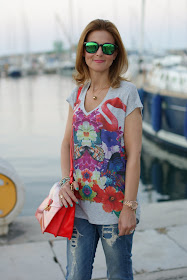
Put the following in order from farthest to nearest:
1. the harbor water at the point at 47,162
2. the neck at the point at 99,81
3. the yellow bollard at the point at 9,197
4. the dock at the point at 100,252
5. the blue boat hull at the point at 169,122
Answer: the blue boat hull at the point at 169,122
the harbor water at the point at 47,162
the yellow bollard at the point at 9,197
the dock at the point at 100,252
the neck at the point at 99,81

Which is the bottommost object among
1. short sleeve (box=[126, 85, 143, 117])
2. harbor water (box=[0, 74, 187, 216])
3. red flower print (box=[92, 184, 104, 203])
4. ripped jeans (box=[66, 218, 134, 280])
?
harbor water (box=[0, 74, 187, 216])

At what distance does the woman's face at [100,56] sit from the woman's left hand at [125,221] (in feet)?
2.52

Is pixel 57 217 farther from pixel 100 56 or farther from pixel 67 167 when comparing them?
pixel 100 56

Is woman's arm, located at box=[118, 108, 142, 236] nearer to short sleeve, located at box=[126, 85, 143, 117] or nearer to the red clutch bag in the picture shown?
short sleeve, located at box=[126, 85, 143, 117]

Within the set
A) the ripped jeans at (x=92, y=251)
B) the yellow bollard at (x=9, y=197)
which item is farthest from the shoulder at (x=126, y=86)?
the yellow bollard at (x=9, y=197)

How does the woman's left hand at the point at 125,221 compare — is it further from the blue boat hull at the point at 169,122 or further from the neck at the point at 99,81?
the blue boat hull at the point at 169,122

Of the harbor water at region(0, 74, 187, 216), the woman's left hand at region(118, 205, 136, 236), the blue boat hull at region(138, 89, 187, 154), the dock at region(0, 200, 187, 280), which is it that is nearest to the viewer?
the woman's left hand at region(118, 205, 136, 236)

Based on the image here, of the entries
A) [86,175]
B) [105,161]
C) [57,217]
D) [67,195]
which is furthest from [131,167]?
[57,217]

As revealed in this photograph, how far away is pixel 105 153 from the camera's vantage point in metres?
2.15

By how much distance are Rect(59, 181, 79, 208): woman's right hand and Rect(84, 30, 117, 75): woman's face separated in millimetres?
649

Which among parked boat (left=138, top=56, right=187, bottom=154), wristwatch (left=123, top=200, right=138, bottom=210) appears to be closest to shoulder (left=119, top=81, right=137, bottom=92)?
wristwatch (left=123, top=200, right=138, bottom=210)

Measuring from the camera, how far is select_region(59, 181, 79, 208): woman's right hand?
85.8 inches

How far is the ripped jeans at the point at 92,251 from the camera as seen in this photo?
7.16ft

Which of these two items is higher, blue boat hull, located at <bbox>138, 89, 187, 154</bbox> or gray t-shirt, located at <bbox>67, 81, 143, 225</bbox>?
gray t-shirt, located at <bbox>67, 81, 143, 225</bbox>
